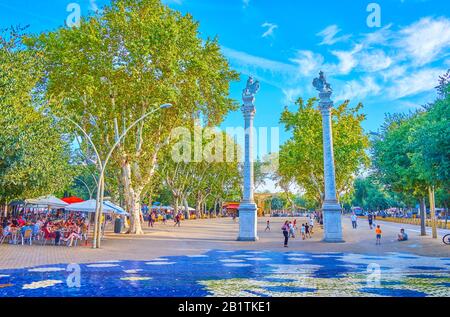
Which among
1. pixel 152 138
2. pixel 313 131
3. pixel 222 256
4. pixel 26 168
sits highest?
pixel 313 131

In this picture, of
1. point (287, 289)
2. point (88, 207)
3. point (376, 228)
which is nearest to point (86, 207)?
point (88, 207)

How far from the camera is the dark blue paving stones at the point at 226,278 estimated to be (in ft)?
31.9

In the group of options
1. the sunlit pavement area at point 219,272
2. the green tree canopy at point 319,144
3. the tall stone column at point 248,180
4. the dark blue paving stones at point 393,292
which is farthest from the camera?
the green tree canopy at point 319,144

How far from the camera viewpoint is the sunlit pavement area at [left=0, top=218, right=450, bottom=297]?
988 centimetres

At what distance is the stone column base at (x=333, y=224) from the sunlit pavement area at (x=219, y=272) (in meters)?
5.23

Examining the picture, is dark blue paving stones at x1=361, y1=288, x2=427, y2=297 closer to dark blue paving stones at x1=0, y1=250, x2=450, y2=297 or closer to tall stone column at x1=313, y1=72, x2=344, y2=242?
dark blue paving stones at x1=0, y1=250, x2=450, y2=297

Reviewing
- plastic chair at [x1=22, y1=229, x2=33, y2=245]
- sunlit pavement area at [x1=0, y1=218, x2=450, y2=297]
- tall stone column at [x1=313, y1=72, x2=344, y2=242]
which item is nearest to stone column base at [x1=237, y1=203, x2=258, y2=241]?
tall stone column at [x1=313, y1=72, x2=344, y2=242]

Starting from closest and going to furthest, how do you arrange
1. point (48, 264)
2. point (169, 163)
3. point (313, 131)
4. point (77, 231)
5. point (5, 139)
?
point (48, 264) < point (5, 139) < point (77, 231) < point (313, 131) < point (169, 163)

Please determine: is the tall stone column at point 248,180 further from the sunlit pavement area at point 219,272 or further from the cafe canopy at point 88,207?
the cafe canopy at point 88,207

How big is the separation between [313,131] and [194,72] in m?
20.8

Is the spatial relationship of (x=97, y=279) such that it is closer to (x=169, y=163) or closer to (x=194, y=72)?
(x=194, y=72)

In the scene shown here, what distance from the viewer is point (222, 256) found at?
18141 millimetres

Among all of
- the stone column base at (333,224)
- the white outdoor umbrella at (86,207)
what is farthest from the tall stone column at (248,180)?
the white outdoor umbrella at (86,207)
